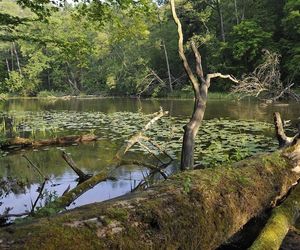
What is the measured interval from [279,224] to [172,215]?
4.37 feet

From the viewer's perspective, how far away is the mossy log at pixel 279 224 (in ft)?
11.6

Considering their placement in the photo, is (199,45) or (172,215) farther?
(199,45)

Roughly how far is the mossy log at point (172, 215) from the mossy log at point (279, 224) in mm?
242

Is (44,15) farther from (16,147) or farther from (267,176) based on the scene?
(267,176)

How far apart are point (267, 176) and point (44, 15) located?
6551mm

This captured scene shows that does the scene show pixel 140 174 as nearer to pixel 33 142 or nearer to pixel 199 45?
pixel 33 142

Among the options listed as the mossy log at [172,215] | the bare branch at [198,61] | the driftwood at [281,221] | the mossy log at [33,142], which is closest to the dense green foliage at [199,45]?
the mossy log at [33,142]

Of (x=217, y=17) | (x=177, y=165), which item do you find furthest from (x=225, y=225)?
(x=217, y=17)

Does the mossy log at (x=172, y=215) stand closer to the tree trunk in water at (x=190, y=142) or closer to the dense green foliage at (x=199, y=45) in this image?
the tree trunk in water at (x=190, y=142)

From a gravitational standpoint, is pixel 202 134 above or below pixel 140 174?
above

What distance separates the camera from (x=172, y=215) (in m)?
3.45

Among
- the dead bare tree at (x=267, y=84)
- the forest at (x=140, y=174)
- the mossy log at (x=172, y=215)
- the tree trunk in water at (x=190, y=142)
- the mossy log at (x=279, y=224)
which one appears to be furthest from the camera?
the dead bare tree at (x=267, y=84)

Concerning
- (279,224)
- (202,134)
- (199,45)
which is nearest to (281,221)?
(279,224)

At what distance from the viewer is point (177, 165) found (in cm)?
988
